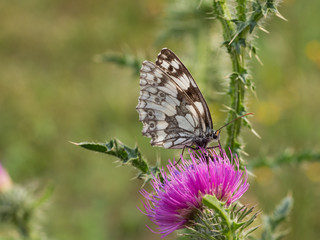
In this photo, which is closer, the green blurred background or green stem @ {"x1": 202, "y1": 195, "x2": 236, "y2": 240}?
green stem @ {"x1": 202, "y1": 195, "x2": 236, "y2": 240}

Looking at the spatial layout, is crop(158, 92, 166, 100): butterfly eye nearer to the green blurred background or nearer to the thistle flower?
the thistle flower

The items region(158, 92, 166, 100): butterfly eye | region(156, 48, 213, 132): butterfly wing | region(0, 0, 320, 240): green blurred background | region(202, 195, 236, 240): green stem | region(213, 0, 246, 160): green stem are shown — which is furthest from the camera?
region(0, 0, 320, 240): green blurred background

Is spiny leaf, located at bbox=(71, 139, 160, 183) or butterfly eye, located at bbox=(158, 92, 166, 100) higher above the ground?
butterfly eye, located at bbox=(158, 92, 166, 100)

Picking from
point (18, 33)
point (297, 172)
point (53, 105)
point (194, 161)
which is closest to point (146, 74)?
point (194, 161)

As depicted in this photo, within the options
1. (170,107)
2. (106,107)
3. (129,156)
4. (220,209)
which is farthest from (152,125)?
(106,107)

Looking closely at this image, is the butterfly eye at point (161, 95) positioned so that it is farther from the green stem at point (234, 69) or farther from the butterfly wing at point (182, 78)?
the green stem at point (234, 69)

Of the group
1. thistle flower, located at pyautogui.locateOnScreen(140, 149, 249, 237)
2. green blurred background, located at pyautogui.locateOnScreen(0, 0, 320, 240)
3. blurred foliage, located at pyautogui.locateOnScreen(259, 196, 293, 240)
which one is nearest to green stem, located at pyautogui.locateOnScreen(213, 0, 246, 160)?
thistle flower, located at pyautogui.locateOnScreen(140, 149, 249, 237)

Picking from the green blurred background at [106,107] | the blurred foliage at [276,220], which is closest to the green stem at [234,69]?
the blurred foliage at [276,220]

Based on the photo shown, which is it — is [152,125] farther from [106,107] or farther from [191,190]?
[106,107]
